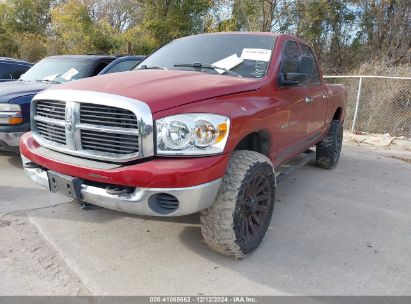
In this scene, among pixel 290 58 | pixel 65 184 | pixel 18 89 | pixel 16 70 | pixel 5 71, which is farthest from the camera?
pixel 16 70

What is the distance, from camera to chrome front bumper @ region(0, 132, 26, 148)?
482cm

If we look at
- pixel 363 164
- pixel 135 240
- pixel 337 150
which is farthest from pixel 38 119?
pixel 363 164

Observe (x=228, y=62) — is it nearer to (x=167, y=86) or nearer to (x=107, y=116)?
(x=167, y=86)

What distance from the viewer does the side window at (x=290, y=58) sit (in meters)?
3.88

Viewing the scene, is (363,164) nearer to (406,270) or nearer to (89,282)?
(406,270)

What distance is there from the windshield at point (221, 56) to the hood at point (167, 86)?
0.82 feet

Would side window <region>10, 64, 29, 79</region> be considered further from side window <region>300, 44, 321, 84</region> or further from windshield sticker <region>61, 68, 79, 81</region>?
side window <region>300, 44, 321, 84</region>

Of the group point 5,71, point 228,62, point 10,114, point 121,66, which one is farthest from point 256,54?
point 5,71

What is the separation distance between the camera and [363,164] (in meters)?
6.67

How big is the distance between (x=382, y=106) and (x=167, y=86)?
8.07 metres

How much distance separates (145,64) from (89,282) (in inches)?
93.7

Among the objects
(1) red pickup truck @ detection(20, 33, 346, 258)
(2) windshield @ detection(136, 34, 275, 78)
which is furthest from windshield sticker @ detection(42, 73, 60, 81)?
(1) red pickup truck @ detection(20, 33, 346, 258)

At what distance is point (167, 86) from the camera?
2893mm

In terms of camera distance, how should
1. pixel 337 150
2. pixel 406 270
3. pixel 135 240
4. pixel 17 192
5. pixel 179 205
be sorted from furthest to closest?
1. pixel 337 150
2. pixel 17 192
3. pixel 135 240
4. pixel 406 270
5. pixel 179 205
